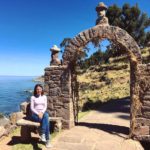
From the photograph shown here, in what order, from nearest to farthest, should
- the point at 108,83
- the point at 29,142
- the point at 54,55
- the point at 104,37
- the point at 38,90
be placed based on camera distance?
1. the point at 38,90
2. the point at 29,142
3. the point at 104,37
4. the point at 54,55
5. the point at 108,83

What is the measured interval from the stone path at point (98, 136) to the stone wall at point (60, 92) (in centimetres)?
60

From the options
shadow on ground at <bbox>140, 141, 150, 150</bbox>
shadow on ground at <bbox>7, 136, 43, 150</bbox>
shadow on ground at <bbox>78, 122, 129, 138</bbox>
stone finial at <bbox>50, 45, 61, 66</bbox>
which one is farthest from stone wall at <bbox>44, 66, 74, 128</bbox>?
shadow on ground at <bbox>140, 141, 150, 150</bbox>

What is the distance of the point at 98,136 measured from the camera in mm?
9117

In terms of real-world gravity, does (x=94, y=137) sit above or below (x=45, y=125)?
below

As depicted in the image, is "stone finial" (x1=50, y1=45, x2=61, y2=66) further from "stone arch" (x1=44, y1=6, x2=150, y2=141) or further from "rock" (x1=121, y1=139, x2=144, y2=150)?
"rock" (x1=121, y1=139, x2=144, y2=150)

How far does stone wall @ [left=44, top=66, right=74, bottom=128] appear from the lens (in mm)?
9922

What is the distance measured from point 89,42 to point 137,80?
218 cm

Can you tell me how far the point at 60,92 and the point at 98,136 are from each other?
6.82 ft

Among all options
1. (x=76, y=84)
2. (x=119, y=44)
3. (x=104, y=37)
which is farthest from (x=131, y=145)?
(x=104, y=37)

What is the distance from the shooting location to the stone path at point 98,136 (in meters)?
8.15

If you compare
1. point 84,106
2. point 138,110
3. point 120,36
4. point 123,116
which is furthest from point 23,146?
point 84,106

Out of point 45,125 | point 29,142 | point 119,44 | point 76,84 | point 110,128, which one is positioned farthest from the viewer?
point 76,84

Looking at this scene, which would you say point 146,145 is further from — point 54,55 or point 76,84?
point 54,55

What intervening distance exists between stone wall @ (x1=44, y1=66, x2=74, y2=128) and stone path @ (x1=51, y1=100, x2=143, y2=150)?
60cm
